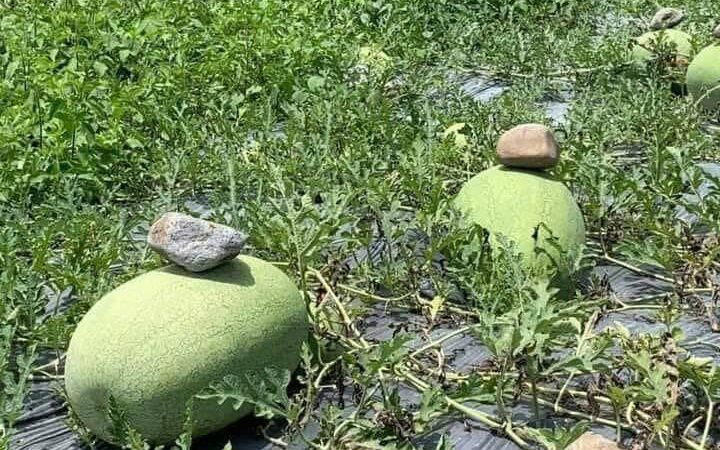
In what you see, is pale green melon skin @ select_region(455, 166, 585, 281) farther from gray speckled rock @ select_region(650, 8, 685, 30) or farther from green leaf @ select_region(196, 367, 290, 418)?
gray speckled rock @ select_region(650, 8, 685, 30)

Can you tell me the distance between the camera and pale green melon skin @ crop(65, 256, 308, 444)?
2.34m

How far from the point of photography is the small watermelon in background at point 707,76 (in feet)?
16.3

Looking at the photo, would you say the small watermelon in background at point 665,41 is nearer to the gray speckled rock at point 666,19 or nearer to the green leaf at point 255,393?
the gray speckled rock at point 666,19

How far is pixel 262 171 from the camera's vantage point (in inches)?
152

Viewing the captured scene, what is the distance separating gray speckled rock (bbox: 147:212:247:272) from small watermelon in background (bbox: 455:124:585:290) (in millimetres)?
873

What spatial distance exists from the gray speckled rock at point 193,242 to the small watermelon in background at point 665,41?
12.5 feet

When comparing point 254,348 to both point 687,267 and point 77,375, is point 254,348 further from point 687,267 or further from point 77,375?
point 687,267

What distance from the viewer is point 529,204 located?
3119 millimetres

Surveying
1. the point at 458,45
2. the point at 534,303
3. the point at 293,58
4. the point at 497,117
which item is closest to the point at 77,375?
the point at 534,303

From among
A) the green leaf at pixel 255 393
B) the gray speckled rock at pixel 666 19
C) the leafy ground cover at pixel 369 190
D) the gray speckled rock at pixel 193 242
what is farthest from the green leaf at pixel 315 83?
the green leaf at pixel 255 393

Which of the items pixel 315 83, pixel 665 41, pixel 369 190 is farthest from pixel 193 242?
pixel 665 41

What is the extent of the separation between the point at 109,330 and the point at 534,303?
1.08 metres

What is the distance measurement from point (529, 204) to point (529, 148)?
218mm

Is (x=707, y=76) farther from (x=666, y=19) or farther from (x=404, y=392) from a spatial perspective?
(x=404, y=392)
